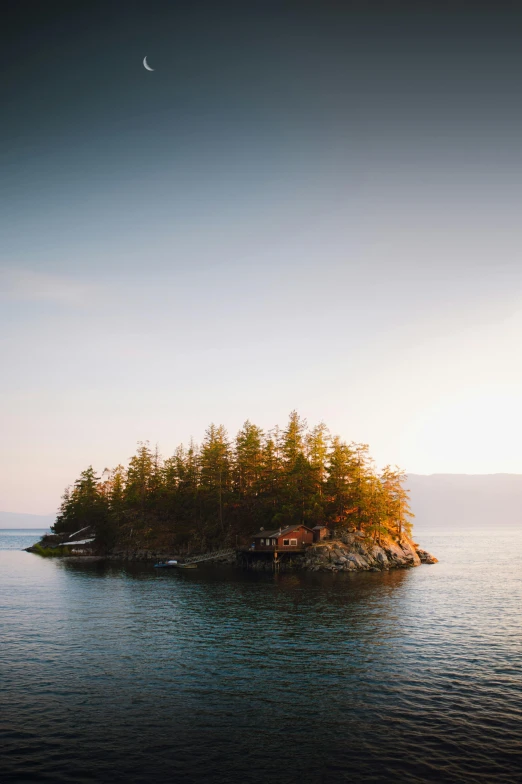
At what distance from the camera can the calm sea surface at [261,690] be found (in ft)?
71.4

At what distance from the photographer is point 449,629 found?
47531 millimetres

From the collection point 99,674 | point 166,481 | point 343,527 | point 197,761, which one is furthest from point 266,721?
point 166,481

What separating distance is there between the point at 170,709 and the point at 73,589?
54421 millimetres

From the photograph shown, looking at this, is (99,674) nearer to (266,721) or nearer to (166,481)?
(266,721)

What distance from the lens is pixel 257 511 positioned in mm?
126750

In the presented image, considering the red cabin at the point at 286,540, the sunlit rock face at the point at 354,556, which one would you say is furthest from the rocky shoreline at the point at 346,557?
the red cabin at the point at 286,540

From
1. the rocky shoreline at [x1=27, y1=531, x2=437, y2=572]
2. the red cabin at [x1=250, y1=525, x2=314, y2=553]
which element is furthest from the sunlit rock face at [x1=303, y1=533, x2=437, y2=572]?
the red cabin at [x1=250, y1=525, x2=314, y2=553]

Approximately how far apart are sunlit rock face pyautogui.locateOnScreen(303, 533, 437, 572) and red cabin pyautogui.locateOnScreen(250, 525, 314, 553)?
305cm

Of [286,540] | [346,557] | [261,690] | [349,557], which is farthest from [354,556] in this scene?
[261,690]

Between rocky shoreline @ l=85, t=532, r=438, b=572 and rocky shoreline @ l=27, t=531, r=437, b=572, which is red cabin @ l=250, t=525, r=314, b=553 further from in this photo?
rocky shoreline @ l=85, t=532, r=438, b=572

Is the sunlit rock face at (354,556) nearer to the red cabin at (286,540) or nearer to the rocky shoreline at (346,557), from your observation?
the rocky shoreline at (346,557)

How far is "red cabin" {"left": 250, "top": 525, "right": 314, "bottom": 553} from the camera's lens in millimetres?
102450

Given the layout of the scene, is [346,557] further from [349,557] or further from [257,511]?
[257,511]

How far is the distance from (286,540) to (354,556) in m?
14.9
